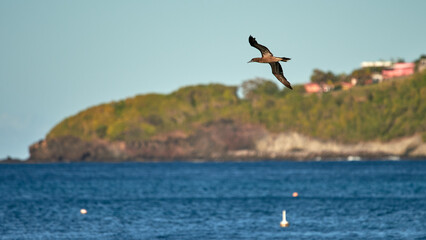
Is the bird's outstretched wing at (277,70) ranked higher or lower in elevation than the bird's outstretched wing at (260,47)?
lower

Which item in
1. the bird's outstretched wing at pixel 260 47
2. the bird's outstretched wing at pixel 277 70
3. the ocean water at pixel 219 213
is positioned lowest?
the ocean water at pixel 219 213

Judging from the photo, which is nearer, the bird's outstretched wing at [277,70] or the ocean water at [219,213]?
the bird's outstretched wing at [277,70]

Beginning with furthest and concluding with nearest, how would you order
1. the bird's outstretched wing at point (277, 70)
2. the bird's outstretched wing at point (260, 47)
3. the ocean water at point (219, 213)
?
the ocean water at point (219, 213), the bird's outstretched wing at point (277, 70), the bird's outstretched wing at point (260, 47)

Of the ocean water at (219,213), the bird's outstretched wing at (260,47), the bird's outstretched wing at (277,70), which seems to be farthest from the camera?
the ocean water at (219,213)

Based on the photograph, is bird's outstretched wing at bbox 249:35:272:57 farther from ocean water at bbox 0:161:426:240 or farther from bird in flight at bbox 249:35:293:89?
ocean water at bbox 0:161:426:240

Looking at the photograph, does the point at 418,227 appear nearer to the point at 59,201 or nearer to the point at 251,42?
the point at 251,42

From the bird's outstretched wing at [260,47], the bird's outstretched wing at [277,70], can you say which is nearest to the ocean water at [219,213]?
the bird's outstretched wing at [277,70]

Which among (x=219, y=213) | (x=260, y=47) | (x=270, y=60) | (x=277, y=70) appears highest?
(x=260, y=47)

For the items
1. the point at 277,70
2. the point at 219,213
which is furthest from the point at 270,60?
the point at 219,213

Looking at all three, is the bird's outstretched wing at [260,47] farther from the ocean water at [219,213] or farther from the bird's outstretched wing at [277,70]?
the ocean water at [219,213]

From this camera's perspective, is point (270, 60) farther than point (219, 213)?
No

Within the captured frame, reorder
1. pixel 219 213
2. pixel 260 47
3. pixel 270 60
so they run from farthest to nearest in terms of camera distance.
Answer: pixel 219 213, pixel 270 60, pixel 260 47

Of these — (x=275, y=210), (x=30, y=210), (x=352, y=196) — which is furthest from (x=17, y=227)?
(x=352, y=196)

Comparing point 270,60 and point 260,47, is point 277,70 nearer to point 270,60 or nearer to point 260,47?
point 270,60
